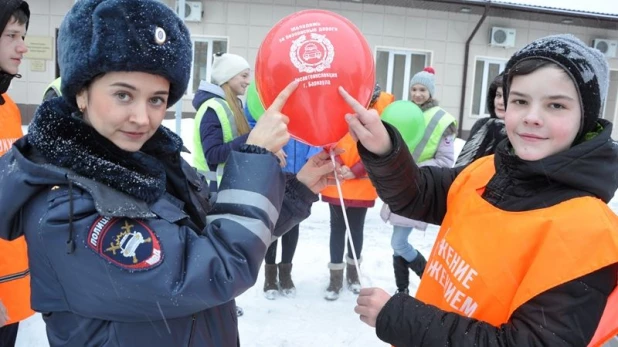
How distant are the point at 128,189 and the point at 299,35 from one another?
2.43 ft

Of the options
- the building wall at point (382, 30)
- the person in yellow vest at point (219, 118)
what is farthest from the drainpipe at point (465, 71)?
the person in yellow vest at point (219, 118)

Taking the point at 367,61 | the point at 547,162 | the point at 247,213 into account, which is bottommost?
the point at 247,213

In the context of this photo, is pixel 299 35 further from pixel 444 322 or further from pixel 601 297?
pixel 601 297

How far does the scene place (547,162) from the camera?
53.8 inches

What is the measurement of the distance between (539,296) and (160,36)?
1.20 m

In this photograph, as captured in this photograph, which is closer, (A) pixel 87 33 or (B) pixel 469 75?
(A) pixel 87 33

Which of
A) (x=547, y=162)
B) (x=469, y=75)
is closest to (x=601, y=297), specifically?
(x=547, y=162)

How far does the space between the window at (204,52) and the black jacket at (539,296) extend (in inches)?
402

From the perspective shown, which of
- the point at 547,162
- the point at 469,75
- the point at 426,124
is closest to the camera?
the point at 547,162

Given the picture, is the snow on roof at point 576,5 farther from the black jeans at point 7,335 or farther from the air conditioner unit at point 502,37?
the black jeans at point 7,335

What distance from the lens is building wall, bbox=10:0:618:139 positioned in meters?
10.7

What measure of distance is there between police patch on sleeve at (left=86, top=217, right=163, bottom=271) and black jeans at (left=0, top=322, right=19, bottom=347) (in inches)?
68.1

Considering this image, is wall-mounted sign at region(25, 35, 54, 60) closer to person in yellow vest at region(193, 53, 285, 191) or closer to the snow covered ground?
person in yellow vest at region(193, 53, 285, 191)

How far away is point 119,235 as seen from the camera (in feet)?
3.88
